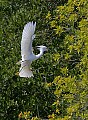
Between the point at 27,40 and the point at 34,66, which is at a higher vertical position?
the point at 34,66

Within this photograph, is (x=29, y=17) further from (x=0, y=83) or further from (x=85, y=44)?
(x=85, y=44)

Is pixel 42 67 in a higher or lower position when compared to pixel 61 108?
higher

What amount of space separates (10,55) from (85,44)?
351 cm

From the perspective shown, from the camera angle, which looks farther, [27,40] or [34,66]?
[34,66]

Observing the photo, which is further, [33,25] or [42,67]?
[42,67]

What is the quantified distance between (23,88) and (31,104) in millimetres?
372

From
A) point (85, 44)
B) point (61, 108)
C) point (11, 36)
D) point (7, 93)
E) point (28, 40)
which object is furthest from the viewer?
point (11, 36)

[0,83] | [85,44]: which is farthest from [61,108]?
[85,44]

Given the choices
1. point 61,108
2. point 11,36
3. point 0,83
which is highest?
point 11,36

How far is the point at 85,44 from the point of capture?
578 cm

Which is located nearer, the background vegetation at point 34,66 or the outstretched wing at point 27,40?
the outstretched wing at point 27,40

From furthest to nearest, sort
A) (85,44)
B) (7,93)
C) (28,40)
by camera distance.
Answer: (7,93) → (28,40) → (85,44)

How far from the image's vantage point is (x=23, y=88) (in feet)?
28.9

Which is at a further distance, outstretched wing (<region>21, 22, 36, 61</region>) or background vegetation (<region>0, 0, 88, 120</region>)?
background vegetation (<region>0, 0, 88, 120</region>)
